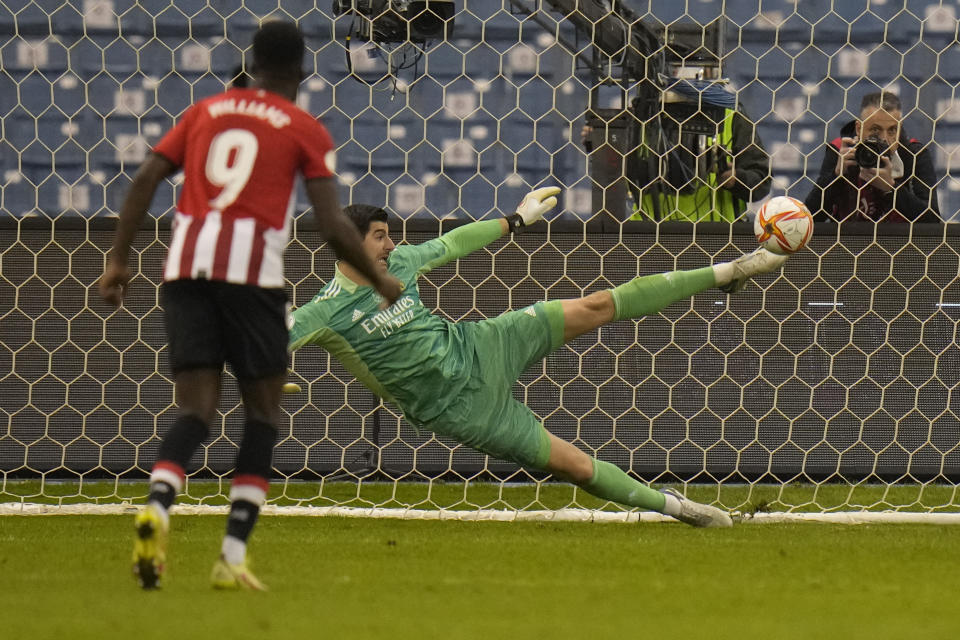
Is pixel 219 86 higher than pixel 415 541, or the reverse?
pixel 219 86

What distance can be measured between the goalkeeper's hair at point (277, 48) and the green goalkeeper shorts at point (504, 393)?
1.70 metres

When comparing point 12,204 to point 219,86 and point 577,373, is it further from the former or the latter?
point 577,373

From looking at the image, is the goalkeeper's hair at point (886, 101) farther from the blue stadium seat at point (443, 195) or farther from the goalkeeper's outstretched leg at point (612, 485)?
the goalkeeper's outstretched leg at point (612, 485)

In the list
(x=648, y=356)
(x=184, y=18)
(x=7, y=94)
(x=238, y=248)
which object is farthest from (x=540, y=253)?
(x=238, y=248)

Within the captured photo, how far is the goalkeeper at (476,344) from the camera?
15.7 ft

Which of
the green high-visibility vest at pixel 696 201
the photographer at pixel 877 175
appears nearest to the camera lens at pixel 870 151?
the photographer at pixel 877 175

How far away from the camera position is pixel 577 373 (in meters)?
5.91

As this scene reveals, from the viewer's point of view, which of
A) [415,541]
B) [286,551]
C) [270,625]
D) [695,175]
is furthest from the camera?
[695,175]

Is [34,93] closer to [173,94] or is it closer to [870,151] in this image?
[173,94]

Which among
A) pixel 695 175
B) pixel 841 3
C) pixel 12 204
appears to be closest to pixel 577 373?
pixel 695 175

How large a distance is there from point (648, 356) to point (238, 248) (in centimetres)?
291

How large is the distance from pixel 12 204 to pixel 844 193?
345cm

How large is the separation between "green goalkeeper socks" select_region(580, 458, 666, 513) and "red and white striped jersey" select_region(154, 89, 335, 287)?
1847 mm

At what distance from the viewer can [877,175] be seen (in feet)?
18.9
